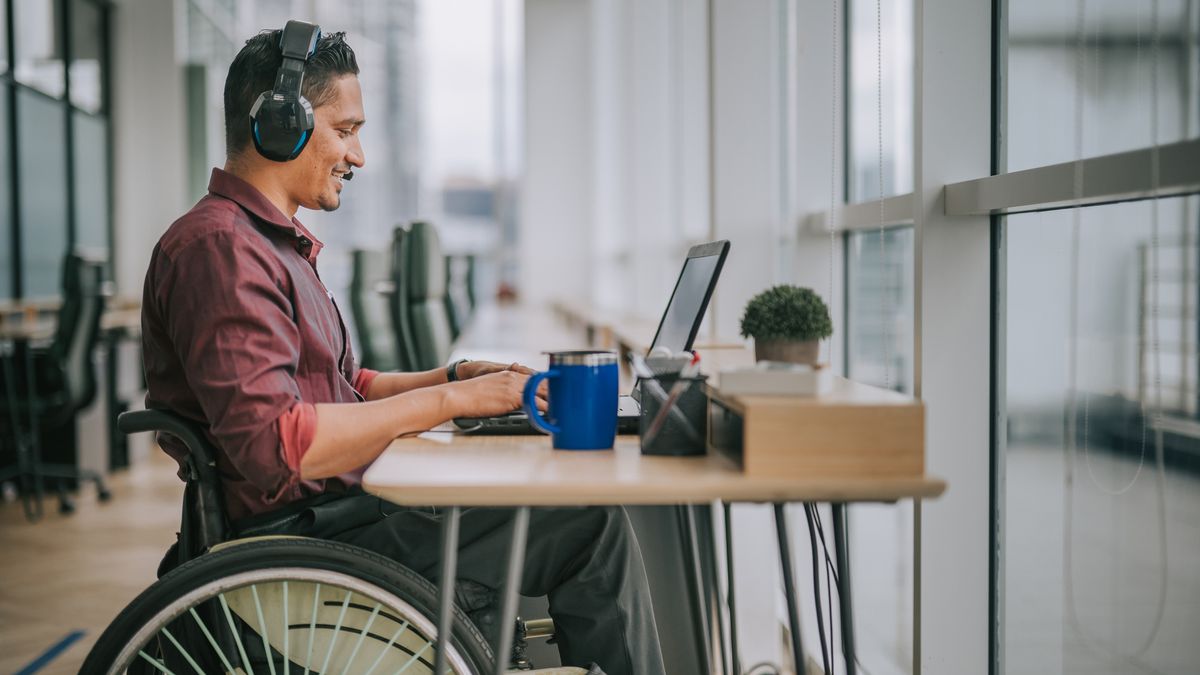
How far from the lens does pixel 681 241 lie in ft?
13.2

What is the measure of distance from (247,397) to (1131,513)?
3.71 ft

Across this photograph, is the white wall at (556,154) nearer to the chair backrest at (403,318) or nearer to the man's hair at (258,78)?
the chair backrest at (403,318)

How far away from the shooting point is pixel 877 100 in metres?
2.32

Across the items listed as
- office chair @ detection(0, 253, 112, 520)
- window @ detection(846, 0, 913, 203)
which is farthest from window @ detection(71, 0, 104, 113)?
window @ detection(846, 0, 913, 203)

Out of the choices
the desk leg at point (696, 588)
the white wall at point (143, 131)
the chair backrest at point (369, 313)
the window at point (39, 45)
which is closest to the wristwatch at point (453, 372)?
the desk leg at point (696, 588)

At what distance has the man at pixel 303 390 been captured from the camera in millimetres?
1309

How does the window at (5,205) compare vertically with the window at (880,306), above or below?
above

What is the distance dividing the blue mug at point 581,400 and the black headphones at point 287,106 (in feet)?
1.85

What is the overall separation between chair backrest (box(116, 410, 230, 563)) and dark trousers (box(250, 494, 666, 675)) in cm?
11

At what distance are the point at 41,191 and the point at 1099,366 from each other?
22.3 ft

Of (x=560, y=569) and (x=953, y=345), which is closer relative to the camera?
(x=560, y=569)

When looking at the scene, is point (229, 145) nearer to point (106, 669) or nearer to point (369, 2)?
point (106, 669)

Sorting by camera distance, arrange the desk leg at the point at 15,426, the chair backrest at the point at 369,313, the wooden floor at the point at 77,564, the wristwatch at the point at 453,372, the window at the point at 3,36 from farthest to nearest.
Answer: the window at the point at 3,36 < the desk leg at the point at 15,426 < the chair backrest at the point at 369,313 < the wooden floor at the point at 77,564 < the wristwatch at the point at 453,372

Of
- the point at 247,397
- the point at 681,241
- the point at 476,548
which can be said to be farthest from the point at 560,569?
the point at 681,241
